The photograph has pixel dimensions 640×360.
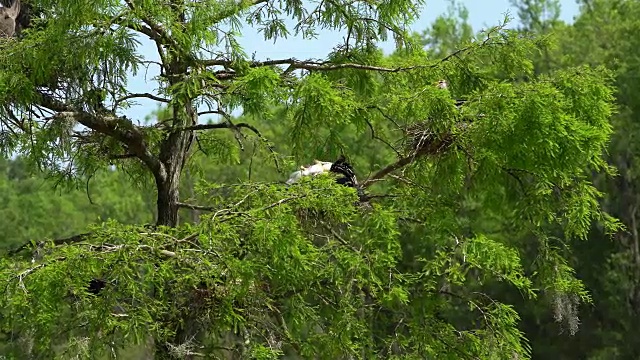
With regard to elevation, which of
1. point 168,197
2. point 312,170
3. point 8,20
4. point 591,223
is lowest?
point 591,223

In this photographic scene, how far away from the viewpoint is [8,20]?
655cm

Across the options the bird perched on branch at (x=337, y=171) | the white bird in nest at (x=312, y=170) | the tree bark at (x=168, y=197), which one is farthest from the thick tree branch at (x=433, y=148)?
the tree bark at (x=168, y=197)

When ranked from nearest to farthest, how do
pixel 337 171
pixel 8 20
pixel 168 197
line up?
pixel 337 171
pixel 8 20
pixel 168 197

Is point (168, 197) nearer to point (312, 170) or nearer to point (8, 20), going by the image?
point (312, 170)

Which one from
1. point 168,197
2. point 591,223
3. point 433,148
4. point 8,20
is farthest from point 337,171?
point 591,223

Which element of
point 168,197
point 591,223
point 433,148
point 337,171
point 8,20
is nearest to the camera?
point 433,148

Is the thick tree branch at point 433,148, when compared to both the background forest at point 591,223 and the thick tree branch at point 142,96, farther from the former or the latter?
the background forest at point 591,223

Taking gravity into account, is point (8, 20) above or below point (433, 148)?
above

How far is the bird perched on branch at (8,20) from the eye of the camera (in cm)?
649

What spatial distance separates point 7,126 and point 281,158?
186cm

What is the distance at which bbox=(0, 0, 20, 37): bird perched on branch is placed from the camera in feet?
21.3

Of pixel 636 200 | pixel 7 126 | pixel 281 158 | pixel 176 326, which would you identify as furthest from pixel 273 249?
pixel 636 200

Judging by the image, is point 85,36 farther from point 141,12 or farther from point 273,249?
point 273,249

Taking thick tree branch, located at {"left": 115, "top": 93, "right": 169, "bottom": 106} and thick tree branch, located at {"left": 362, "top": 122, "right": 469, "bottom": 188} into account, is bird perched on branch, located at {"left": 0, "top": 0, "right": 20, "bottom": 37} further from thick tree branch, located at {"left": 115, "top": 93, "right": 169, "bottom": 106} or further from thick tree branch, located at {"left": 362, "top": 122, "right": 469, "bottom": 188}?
thick tree branch, located at {"left": 362, "top": 122, "right": 469, "bottom": 188}
